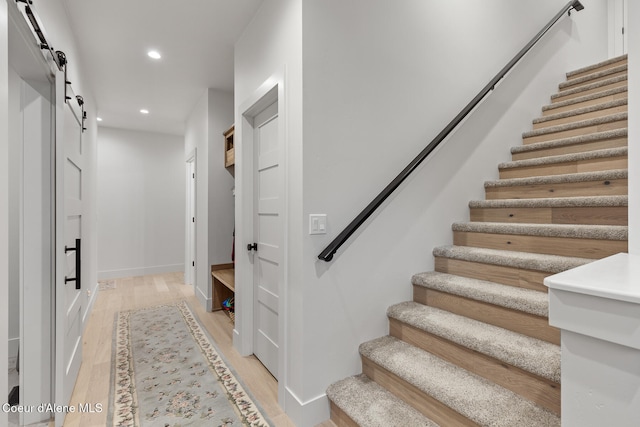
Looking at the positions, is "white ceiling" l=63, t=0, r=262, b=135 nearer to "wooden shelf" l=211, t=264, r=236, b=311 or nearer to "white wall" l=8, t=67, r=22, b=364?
"white wall" l=8, t=67, r=22, b=364

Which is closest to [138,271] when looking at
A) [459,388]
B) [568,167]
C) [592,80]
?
[459,388]

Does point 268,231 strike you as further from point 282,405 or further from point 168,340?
point 168,340

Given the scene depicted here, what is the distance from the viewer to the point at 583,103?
2838 mm

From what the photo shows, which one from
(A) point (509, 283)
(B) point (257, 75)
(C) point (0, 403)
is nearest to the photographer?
(C) point (0, 403)

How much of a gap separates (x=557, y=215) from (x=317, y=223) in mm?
1584

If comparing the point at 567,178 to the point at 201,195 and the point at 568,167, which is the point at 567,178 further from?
the point at 201,195

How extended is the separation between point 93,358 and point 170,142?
4.45 meters

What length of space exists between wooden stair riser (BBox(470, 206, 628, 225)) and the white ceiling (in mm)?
2357

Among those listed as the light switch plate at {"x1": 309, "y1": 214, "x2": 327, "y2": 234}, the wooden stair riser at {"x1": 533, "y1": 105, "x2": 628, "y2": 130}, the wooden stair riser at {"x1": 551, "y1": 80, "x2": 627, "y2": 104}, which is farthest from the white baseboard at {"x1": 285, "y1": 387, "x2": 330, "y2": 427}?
the wooden stair riser at {"x1": 551, "y1": 80, "x2": 627, "y2": 104}

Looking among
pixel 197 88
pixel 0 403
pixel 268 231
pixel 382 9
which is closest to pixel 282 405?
pixel 268 231

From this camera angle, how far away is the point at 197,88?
12.7 feet

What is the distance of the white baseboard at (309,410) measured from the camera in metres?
1.70

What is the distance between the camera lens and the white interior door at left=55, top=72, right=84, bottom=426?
178cm

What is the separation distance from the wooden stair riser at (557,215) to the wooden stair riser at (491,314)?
2.65ft
